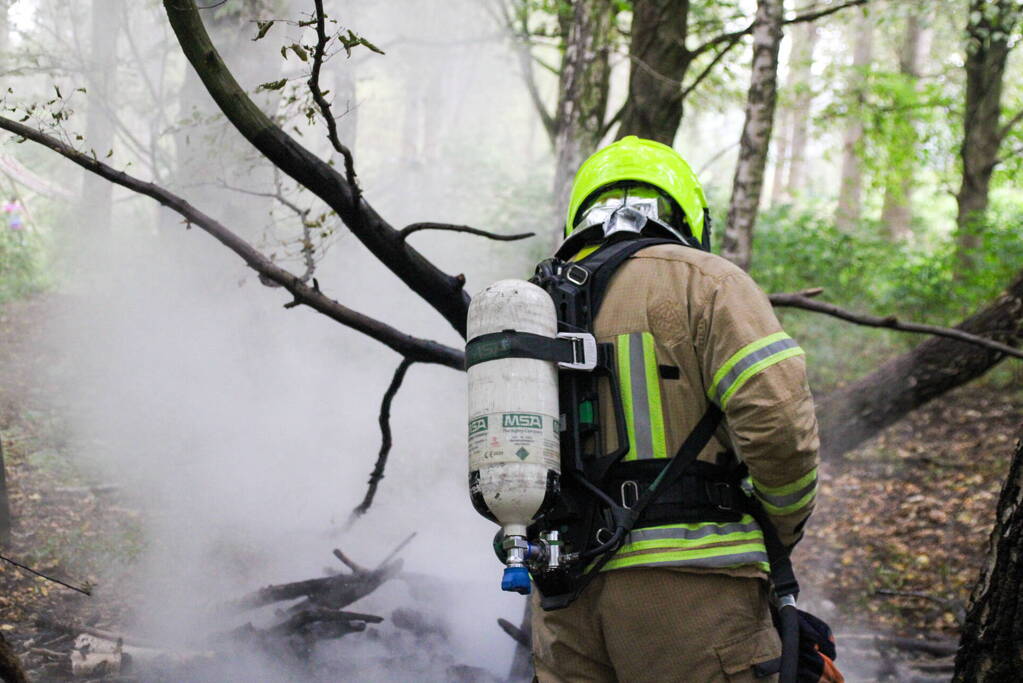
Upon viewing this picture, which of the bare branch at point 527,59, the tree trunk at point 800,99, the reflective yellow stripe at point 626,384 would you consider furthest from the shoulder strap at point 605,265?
the tree trunk at point 800,99

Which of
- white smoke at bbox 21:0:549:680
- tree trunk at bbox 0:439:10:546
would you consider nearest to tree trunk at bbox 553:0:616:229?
white smoke at bbox 21:0:549:680

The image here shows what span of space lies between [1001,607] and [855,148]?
9.58 m

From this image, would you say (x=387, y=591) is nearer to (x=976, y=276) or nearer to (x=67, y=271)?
(x=67, y=271)

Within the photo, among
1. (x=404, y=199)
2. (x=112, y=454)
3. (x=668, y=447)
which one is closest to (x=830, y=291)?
(x=404, y=199)

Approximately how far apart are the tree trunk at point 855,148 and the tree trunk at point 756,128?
3.14 m

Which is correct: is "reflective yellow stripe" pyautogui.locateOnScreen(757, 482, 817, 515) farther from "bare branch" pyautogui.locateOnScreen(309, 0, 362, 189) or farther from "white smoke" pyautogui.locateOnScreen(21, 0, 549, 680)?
"white smoke" pyautogui.locateOnScreen(21, 0, 549, 680)

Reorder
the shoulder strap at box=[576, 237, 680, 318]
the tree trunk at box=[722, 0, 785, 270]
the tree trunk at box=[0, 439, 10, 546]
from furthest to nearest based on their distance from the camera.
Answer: the tree trunk at box=[722, 0, 785, 270] < the tree trunk at box=[0, 439, 10, 546] < the shoulder strap at box=[576, 237, 680, 318]

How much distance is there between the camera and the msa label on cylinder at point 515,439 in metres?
2.08

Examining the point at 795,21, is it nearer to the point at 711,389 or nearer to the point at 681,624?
the point at 711,389

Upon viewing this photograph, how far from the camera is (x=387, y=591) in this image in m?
4.80

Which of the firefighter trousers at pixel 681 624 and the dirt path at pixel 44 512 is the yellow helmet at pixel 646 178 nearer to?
the firefighter trousers at pixel 681 624

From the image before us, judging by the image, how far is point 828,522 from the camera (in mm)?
6965

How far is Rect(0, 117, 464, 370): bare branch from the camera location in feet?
10.3

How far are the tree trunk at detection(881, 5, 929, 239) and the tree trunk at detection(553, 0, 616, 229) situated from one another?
3767mm
